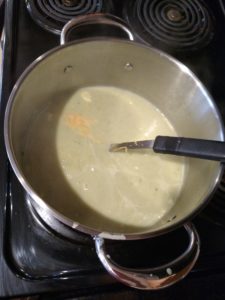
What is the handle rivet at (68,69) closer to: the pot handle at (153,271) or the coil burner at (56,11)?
the coil burner at (56,11)

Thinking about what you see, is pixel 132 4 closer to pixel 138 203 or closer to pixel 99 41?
pixel 99 41

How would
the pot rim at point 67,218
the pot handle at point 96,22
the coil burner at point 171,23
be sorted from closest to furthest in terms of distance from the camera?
the pot rim at point 67,218 → the pot handle at point 96,22 → the coil burner at point 171,23

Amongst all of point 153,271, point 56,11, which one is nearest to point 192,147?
point 153,271

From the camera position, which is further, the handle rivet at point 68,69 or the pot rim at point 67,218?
the handle rivet at point 68,69

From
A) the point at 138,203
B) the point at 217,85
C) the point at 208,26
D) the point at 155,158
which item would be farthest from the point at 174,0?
the point at 138,203

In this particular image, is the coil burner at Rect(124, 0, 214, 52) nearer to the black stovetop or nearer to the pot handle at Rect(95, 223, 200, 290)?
the black stovetop

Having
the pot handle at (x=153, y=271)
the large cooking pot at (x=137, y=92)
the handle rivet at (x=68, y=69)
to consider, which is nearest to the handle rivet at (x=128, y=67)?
the large cooking pot at (x=137, y=92)
